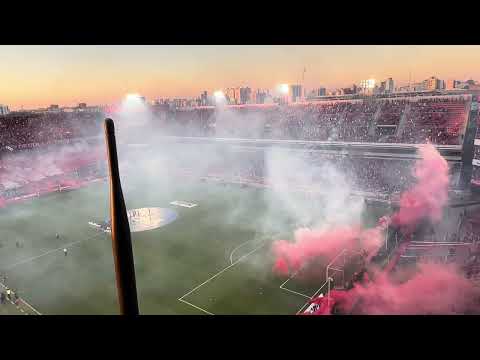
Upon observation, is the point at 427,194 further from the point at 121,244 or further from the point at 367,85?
the point at 367,85

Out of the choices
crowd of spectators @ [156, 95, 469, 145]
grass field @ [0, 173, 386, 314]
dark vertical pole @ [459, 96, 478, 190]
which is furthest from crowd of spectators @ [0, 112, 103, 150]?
dark vertical pole @ [459, 96, 478, 190]

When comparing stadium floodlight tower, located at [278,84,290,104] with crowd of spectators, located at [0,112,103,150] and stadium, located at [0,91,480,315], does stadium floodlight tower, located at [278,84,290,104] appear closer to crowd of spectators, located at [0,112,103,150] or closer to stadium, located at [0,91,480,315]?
stadium, located at [0,91,480,315]

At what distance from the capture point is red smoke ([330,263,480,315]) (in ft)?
45.5

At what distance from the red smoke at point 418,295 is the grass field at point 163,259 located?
2589 millimetres

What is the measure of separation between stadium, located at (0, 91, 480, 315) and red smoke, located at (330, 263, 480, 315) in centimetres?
7

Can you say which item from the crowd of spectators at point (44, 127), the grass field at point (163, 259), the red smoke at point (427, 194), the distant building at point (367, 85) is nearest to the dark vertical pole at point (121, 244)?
the grass field at point (163, 259)

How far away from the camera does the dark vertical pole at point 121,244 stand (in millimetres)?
2725

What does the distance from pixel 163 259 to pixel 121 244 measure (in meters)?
19.8

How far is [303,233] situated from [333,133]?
24.1 meters

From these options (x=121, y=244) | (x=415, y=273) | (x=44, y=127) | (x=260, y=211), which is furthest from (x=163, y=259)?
(x=44, y=127)

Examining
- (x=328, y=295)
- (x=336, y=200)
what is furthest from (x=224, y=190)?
(x=328, y=295)

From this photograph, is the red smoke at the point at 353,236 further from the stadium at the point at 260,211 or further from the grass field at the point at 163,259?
the grass field at the point at 163,259

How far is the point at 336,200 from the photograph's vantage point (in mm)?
30312
